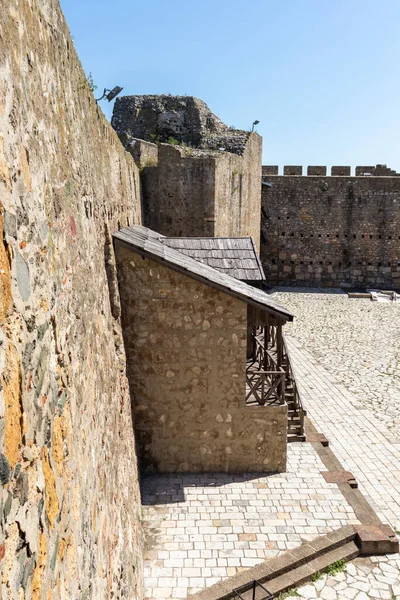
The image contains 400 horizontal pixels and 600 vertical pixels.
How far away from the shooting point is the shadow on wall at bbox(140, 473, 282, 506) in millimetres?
6426

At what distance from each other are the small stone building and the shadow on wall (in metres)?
0.11

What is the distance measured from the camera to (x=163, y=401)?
6.80 metres

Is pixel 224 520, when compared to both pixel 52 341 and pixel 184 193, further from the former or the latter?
pixel 184 193

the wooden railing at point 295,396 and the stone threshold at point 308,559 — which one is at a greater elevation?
the wooden railing at point 295,396

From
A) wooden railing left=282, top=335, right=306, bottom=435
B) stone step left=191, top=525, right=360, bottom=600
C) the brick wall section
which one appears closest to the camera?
stone step left=191, top=525, right=360, bottom=600

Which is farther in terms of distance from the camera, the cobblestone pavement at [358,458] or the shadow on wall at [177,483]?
the shadow on wall at [177,483]

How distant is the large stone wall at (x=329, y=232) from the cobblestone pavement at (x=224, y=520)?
59.7 feet

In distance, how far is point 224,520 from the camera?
19.6ft

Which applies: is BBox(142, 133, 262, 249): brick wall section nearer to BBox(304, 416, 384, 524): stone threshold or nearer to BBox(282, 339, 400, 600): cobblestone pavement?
BBox(282, 339, 400, 600): cobblestone pavement

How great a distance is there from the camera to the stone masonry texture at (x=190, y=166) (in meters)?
12.1

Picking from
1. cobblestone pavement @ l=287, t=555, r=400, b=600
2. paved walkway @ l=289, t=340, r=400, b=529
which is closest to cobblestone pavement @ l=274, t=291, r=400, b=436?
paved walkway @ l=289, t=340, r=400, b=529

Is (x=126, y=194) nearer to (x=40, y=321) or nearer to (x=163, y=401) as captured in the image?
(x=163, y=401)

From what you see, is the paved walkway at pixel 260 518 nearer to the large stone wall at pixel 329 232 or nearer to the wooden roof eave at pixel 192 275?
the wooden roof eave at pixel 192 275

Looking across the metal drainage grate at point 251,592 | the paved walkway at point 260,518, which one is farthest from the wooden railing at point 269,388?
the metal drainage grate at point 251,592
